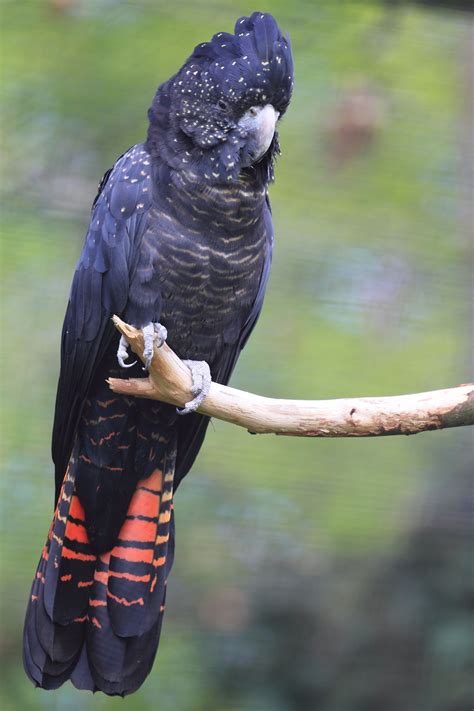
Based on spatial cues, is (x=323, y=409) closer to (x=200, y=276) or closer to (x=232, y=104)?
(x=200, y=276)

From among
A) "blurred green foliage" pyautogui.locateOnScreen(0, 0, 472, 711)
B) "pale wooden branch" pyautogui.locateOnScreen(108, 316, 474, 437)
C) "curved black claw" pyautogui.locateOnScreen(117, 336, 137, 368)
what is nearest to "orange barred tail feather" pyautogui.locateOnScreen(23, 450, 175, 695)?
"curved black claw" pyautogui.locateOnScreen(117, 336, 137, 368)

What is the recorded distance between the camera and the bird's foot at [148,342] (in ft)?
6.18

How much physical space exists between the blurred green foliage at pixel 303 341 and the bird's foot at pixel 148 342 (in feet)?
3.51

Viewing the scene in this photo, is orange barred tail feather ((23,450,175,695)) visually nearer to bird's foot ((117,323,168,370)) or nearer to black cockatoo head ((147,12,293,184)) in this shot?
bird's foot ((117,323,168,370))

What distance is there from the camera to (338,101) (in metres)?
3.17

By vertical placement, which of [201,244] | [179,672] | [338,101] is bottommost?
Answer: [179,672]

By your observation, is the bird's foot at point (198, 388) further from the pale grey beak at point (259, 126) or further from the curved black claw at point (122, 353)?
the pale grey beak at point (259, 126)

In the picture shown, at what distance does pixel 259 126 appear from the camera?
204cm

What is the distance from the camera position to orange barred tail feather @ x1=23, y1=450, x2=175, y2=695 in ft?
7.24

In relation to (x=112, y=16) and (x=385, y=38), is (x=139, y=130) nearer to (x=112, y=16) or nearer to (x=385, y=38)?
(x=112, y=16)

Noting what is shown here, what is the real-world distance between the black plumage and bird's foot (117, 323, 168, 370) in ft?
0.20

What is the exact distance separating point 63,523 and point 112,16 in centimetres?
170

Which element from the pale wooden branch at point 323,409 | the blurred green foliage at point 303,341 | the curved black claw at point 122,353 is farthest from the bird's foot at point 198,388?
the blurred green foliage at point 303,341

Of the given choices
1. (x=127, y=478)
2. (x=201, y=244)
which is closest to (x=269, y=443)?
(x=127, y=478)
